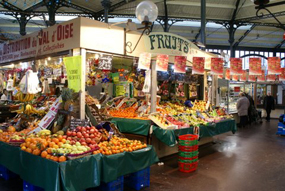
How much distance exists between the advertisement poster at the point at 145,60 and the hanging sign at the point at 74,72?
5.45ft

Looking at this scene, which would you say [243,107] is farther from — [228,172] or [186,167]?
[186,167]

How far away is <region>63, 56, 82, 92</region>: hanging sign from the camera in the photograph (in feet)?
14.9

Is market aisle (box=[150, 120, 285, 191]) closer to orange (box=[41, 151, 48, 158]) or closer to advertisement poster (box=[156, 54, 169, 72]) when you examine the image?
orange (box=[41, 151, 48, 158])

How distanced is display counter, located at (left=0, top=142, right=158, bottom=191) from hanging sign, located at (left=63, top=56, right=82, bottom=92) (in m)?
1.48

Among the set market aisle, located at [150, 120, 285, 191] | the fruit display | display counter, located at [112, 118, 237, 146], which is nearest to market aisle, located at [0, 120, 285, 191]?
market aisle, located at [150, 120, 285, 191]

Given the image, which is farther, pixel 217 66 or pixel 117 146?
pixel 217 66

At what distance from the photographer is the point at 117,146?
382 centimetres

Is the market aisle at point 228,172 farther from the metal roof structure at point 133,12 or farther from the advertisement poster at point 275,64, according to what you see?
the metal roof structure at point 133,12

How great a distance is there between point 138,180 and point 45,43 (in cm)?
386

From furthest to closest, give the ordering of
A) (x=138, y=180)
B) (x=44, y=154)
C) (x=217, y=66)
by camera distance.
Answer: (x=217, y=66), (x=138, y=180), (x=44, y=154)

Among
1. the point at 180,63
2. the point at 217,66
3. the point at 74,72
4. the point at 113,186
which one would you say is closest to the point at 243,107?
the point at 217,66

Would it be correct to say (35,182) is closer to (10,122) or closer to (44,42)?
(10,122)

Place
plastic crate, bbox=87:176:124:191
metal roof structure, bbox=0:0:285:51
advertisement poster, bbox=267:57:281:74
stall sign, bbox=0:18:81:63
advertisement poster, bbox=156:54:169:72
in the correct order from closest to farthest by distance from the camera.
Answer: plastic crate, bbox=87:176:124:191 < stall sign, bbox=0:18:81:63 < advertisement poster, bbox=156:54:169:72 < advertisement poster, bbox=267:57:281:74 < metal roof structure, bbox=0:0:285:51

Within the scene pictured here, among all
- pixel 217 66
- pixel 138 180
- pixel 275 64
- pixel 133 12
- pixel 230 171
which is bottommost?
pixel 230 171
